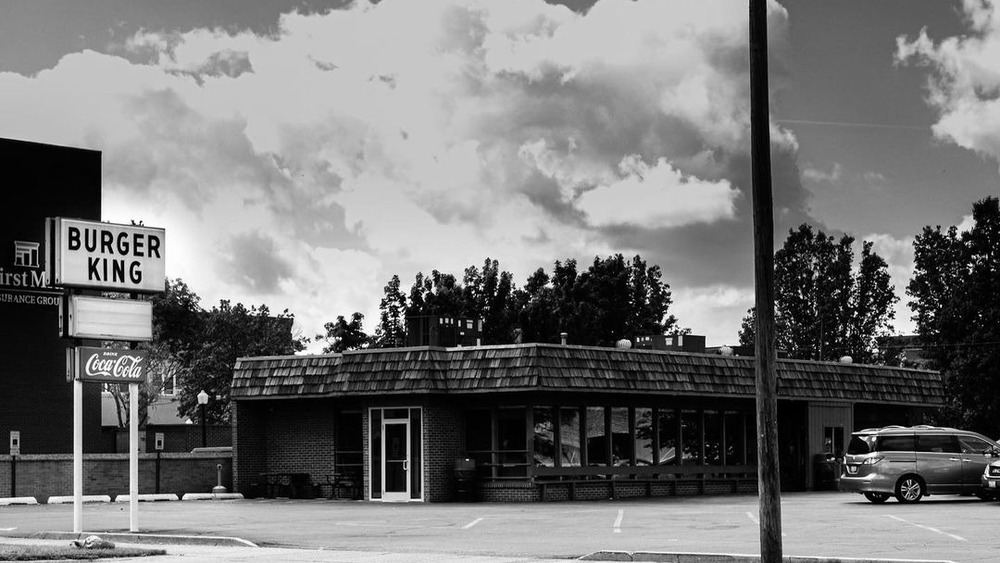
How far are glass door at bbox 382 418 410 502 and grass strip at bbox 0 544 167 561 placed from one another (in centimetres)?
1767

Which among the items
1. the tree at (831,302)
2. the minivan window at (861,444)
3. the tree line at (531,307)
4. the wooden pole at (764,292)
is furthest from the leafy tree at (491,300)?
the wooden pole at (764,292)

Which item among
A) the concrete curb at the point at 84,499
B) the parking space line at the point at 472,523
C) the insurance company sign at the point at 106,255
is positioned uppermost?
the insurance company sign at the point at 106,255

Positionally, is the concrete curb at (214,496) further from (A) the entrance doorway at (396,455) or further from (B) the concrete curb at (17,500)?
(A) the entrance doorway at (396,455)

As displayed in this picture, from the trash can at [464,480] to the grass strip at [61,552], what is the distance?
58.0 feet

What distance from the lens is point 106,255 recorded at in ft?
83.6

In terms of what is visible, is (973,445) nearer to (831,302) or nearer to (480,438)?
(480,438)

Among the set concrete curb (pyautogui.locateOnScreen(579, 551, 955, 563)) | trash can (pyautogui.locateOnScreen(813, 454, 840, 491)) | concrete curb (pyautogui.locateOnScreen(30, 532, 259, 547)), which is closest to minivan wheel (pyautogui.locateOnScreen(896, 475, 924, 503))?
trash can (pyautogui.locateOnScreen(813, 454, 840, 491))

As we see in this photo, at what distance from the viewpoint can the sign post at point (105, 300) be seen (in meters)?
24.9

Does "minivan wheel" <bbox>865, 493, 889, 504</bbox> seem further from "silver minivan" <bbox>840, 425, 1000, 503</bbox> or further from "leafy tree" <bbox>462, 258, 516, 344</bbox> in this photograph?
"leafy tree" <bbox>462, 258, 516, 344</bbox>

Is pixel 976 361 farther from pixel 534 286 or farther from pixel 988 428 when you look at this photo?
pixel 534 286

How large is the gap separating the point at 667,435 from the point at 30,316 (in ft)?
80.4

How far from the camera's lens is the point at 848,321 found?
8181 cm

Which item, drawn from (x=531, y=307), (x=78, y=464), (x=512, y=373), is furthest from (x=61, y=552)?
(x=531, y=307)

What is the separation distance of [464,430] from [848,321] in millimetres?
47949
